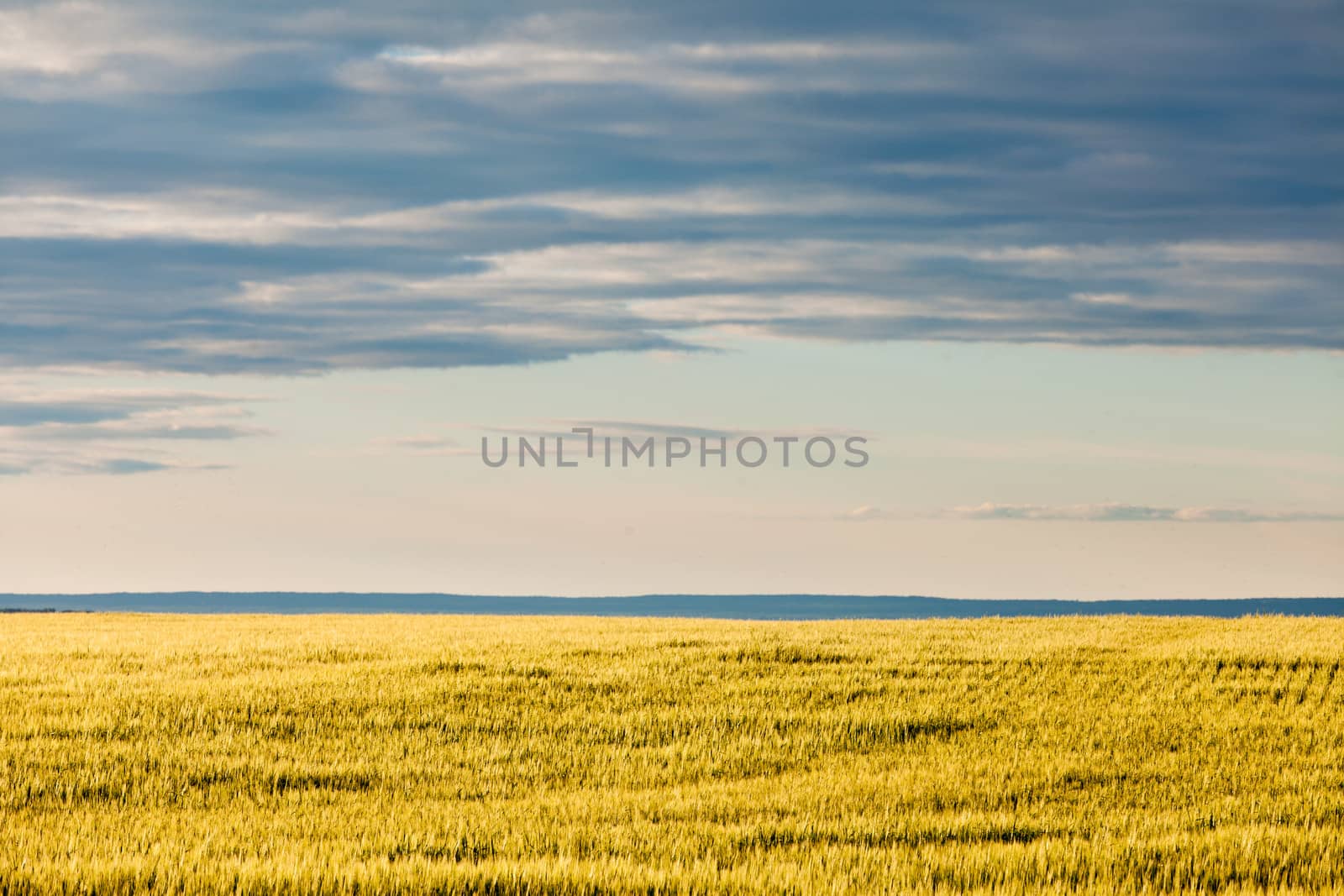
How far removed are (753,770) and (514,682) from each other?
252 inches

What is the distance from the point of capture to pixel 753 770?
18094 mm

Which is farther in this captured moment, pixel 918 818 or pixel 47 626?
pixel 47 626

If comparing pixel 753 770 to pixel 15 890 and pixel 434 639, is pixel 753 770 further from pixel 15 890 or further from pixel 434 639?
pixel 434 639

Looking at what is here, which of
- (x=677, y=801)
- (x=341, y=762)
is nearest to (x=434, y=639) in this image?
(x=341, y=762)

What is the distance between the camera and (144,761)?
1788cm

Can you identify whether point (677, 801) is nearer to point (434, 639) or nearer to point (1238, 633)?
point (434, 639)

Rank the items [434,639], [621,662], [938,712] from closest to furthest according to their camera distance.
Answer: [938,712] < [621,662] < [434,639]

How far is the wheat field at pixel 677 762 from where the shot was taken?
12.1m

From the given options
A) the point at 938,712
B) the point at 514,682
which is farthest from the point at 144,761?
the point at 938,712

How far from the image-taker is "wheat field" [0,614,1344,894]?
475 inches

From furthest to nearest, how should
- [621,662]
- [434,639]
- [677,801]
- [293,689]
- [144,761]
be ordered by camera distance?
[434,639] < [621,662] < [293,689] < [144,761] < [677,801]

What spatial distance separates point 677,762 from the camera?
716 inches

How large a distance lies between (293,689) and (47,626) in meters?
20.1

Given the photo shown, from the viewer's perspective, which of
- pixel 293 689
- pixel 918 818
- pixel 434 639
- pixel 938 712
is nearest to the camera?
pixel 918 818
